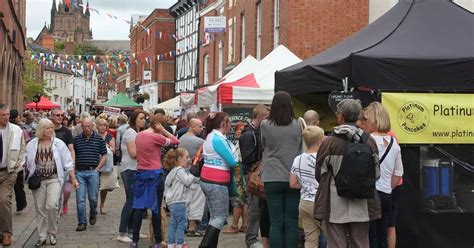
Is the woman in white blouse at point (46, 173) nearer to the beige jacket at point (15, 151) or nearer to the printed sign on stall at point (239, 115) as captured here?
the beige jacket at point (15, 151)

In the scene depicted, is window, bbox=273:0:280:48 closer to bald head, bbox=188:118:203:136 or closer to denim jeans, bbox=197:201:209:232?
denim jeans, bbox=197:201:209:232

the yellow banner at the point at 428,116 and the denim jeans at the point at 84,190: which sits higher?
the yellow banner at the point at 428,116

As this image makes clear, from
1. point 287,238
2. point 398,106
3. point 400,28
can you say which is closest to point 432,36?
point 400,28

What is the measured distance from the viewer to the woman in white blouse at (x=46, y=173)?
10109 mm

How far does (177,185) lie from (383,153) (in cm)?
279

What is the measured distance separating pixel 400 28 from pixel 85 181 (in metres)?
5.84

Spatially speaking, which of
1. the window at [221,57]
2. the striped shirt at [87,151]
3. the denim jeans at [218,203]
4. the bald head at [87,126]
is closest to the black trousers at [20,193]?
the striped shirt at [87,151]

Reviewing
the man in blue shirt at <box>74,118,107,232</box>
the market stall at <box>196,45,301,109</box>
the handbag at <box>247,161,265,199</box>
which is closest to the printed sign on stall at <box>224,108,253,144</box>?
the market stall at <box>196,45,301,109</box>

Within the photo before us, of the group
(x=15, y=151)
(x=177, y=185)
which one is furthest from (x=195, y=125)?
(x=15, y=151)

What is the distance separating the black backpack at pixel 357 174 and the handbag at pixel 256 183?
219cm

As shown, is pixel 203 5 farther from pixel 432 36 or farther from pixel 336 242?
pixel 336 242

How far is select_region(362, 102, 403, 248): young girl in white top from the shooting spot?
7.57 m

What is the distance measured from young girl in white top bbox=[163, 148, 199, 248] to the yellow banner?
2.68 metres

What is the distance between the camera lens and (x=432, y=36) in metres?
9.37
